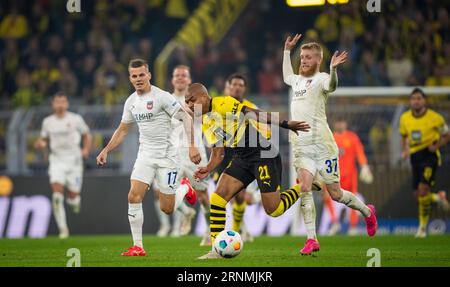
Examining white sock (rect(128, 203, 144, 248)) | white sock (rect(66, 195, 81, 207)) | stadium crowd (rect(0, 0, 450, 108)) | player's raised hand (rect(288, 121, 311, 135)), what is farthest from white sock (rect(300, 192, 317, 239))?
stadium crowd (rect(0, 0, 450, 108))

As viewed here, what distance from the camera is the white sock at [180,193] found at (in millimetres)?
13133

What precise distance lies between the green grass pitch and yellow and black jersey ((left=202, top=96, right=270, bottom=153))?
1.38 metres

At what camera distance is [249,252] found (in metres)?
12.6

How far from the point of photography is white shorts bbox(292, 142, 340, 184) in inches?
481

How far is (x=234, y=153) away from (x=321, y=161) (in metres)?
1.29

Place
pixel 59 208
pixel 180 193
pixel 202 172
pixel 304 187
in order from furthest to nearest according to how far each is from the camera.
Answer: pixel 59 208
pixel 180 193
pixel 304 187
pixel 202 172

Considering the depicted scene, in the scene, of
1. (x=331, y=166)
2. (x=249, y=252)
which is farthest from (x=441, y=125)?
(x=249, y=252)

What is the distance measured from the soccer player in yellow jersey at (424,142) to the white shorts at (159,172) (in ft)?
19.0

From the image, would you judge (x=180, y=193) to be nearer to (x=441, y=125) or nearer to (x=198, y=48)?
(x=441, y=125)

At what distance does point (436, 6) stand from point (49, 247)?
1231cm

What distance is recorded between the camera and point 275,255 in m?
12.0

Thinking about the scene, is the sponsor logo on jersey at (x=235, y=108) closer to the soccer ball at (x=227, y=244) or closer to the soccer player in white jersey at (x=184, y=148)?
the soccer ball at (x=227, y=244)
